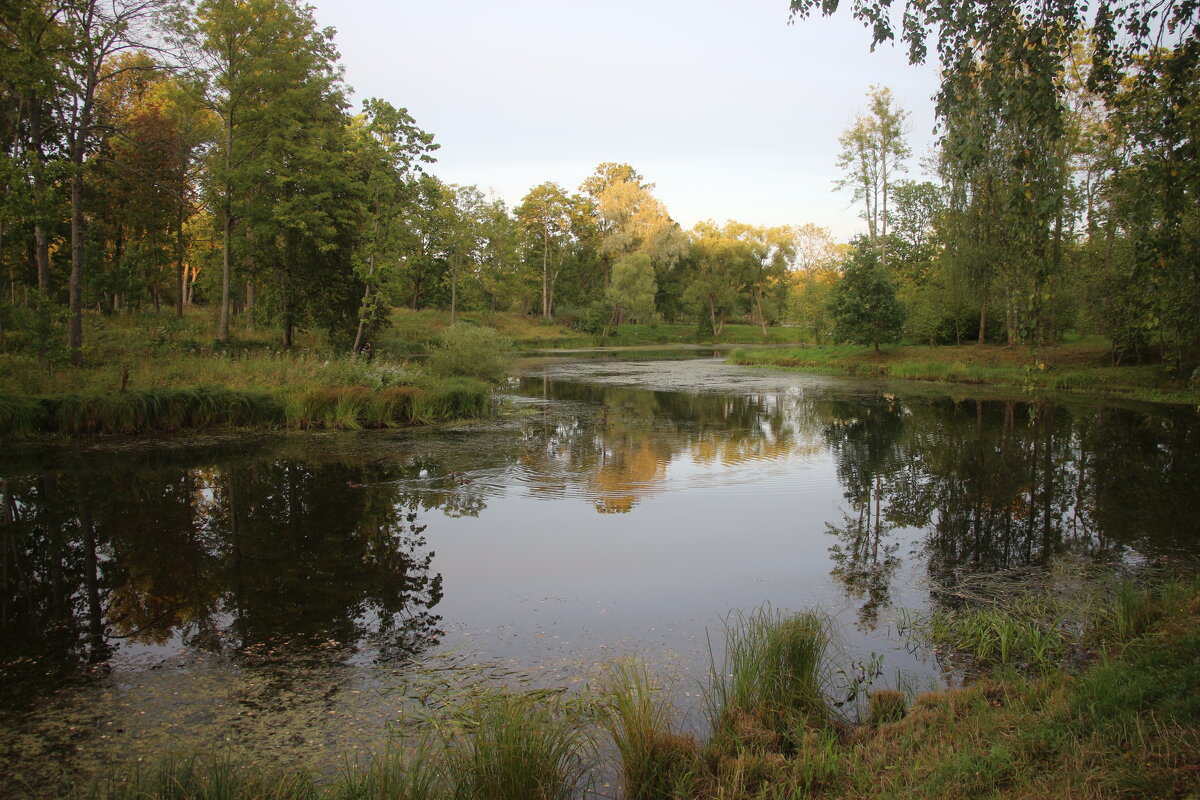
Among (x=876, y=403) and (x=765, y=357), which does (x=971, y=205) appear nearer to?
(x=876, y=403)

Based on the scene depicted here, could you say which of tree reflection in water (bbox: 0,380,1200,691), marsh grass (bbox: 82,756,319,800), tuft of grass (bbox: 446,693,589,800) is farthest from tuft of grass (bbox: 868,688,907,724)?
marsh grass (bbox: 82,756,319,800)

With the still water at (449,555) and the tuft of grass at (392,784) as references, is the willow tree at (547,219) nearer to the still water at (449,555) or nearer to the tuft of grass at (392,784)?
the still water at (449,555)

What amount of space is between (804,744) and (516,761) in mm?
1620

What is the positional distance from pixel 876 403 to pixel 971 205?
12.0m

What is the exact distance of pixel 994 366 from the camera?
2978 centimetres

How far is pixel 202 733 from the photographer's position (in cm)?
418

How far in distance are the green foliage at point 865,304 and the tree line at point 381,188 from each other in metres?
0.11

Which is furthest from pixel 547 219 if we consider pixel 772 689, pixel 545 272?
pixel 772 689

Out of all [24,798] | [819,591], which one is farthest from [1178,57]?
[24,798]

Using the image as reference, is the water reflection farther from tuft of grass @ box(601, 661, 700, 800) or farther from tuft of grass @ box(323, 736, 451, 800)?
tuft of grass @ box(601, 661, 700, 800)

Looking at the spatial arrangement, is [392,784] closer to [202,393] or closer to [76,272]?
[202,393]

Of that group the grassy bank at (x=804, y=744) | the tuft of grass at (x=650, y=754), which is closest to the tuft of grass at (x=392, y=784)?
the grassy bank at (x=804, y=744)

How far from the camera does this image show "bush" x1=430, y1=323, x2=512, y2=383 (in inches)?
930

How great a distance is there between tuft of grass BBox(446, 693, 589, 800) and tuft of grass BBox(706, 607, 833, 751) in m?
0.93
